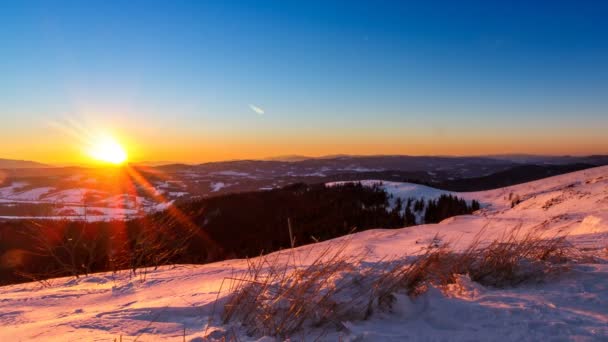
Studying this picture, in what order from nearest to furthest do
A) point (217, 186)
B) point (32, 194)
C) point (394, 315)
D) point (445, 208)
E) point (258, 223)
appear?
point (394, 315)
point (445, 208)
point (258, 223)
point (32, 194)
point (217, 186)

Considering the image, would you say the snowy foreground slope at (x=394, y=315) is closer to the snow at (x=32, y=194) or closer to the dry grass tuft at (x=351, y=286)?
the dry grass tuft at (x=351, y=286)

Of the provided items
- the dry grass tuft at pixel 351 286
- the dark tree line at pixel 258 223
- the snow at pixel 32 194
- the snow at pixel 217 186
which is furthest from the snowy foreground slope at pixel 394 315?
the snow at pixel 32 194

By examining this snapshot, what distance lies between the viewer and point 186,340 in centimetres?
159

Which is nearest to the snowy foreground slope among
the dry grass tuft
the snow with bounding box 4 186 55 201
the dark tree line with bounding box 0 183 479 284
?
the dry grass tuft

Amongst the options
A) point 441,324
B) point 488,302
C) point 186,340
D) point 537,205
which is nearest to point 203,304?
point 186,340

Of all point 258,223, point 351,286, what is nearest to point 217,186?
point 258,223

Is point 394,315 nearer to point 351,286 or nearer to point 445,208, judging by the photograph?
point 351,286

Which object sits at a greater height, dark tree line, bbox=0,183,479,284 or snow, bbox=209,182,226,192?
dark tree line, bbox=0,183,479,284

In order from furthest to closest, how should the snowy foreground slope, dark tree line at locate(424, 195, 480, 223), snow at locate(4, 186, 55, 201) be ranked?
→ 1. snow at locate(4, 186, 55, 201)
2. dark tree line at locate(424, 195, 480, 223)
3. the snowy foreground slope

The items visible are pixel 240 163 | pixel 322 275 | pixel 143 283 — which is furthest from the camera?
pixel 240 163

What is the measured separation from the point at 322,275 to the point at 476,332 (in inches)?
40.9

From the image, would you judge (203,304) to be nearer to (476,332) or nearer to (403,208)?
(476,332)

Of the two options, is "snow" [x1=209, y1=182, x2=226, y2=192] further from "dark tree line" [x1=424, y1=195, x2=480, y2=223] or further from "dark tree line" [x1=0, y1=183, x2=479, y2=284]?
"dark tree line" [x1=424, y1=195, x2=480, y2=223]

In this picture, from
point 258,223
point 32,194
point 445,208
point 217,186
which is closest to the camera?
point 445,208
